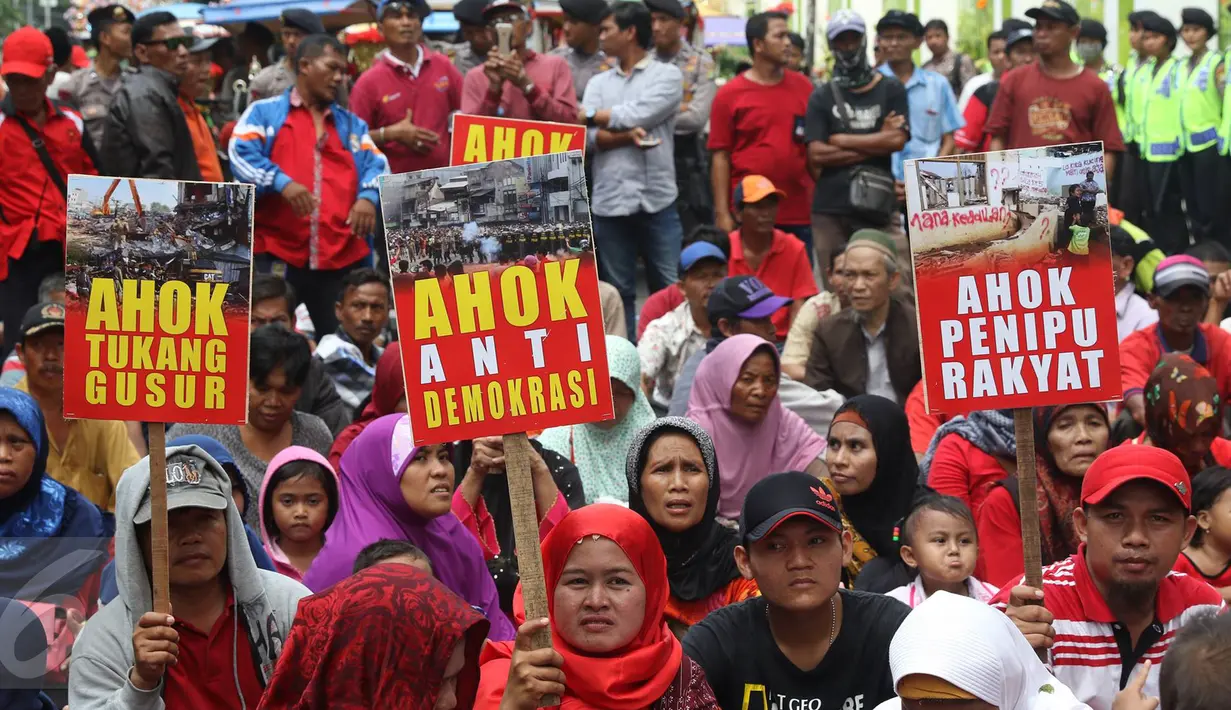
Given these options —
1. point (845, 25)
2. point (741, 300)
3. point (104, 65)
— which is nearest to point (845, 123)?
point (845, 25)

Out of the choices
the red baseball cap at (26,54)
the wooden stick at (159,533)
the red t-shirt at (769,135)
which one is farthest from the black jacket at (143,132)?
the wooden stick at (159,533)

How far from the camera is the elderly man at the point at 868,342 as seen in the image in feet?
27.4

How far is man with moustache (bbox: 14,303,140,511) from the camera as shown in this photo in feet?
22.4

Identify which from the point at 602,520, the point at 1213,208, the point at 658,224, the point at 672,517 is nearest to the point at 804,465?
the point at 672,517

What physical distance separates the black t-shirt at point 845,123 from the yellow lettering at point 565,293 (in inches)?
255

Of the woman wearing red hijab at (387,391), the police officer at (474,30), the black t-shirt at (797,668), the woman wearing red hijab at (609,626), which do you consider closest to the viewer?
the woman wearing red hijab at (609,626)

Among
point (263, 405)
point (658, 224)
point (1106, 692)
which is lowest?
point (1106, 692)

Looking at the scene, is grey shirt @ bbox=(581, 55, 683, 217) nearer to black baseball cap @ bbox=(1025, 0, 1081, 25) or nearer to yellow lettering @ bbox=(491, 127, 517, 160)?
black baseball cap @ bbox=(1025, 0, 1081, 25)

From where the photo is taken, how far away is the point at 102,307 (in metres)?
4.58

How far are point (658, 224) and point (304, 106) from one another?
7.45 ft

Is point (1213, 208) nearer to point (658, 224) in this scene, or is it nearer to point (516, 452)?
point (658, 224)

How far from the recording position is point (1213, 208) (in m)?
13.8

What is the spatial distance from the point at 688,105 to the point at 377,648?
9.08 metres

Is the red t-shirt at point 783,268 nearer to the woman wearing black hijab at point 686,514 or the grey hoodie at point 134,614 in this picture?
the woman wearing black hijab at point 686,514
